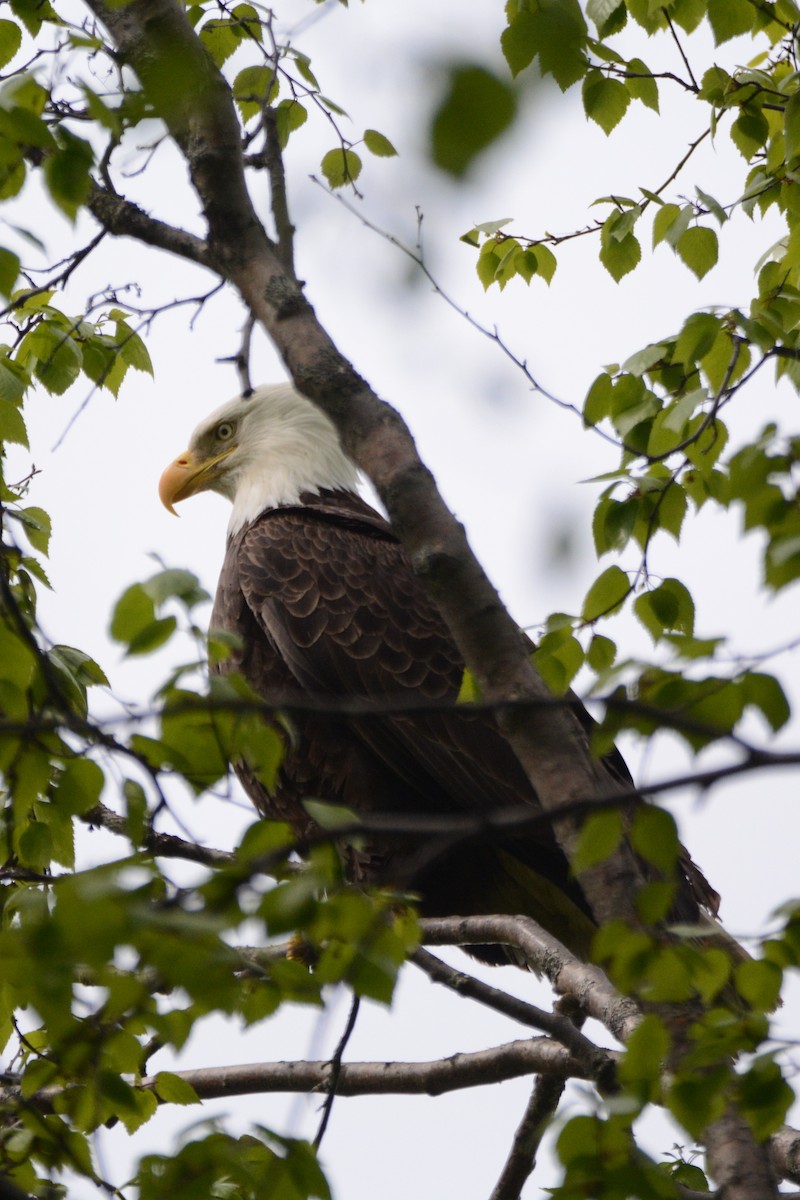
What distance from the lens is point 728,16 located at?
333 cm

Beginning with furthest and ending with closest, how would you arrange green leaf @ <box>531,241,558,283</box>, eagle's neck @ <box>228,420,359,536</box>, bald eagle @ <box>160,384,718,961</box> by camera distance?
eagle's neck @ <box>228,420,359,536</box>, bald eagle @ <box>160,384,718,961</box>, green leaf @ <box>531,241,558,283</box>

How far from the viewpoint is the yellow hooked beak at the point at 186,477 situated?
5.72 m

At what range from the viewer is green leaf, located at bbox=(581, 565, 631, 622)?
2.59 meters

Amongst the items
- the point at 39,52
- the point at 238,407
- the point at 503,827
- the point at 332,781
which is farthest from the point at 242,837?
the point at 238,407

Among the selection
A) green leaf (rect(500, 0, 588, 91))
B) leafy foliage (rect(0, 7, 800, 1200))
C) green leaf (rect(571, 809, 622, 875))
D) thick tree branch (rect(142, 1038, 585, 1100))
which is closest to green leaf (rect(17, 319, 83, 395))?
leafy foliage (rect(0, 7, 800, 1200))

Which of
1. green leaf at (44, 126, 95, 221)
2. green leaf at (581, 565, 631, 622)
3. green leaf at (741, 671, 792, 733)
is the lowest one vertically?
green leaf at (741, 671, 792, 733)

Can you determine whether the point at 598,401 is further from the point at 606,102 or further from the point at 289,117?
the point at 289,117

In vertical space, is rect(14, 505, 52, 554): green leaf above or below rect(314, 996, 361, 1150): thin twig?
above

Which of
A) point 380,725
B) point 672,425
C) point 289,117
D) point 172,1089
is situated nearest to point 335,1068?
point 172,1089

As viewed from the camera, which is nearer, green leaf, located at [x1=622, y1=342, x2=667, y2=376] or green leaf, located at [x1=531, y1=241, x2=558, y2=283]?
green leaf, located at [x1=622, y1=342, x2=667, y2=376]

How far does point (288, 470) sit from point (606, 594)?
3.17 m

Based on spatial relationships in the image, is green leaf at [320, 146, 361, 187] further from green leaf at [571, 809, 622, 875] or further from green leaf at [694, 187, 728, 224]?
green leaf at [571, 809, 622, 875]

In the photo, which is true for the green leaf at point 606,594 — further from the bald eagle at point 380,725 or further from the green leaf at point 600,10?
the bald eagle at point 380,725

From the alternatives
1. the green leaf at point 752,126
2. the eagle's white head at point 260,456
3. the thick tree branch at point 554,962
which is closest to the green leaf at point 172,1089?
the thick tree branch at point 554,962
